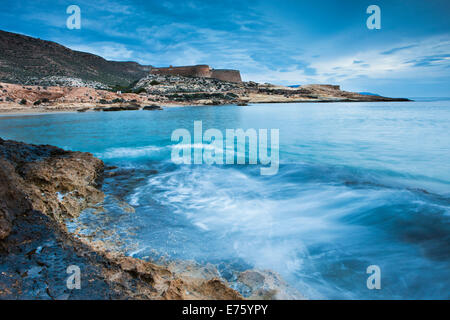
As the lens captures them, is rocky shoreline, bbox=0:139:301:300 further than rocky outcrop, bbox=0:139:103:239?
No

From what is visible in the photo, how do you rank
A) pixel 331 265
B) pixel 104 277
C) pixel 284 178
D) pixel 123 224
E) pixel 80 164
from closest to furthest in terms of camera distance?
pixel 104 277 → pixel 331 265 → pixel 123 224 → pixel 80 164 → pixel 284 178

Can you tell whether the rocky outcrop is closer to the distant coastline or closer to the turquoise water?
the turquoise water

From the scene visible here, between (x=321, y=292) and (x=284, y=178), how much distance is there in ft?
15.0

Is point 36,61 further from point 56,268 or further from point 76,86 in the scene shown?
point 56,268

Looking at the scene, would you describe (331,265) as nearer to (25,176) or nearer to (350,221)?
(350,221)

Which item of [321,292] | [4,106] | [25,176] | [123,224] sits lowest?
[321,292]

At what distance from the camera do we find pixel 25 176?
4.15 m

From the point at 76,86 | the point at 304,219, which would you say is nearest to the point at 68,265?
the point at 304,219

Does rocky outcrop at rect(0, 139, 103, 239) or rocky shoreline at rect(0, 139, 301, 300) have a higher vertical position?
rocky outcrop at rect(0, 139, 103, 239)

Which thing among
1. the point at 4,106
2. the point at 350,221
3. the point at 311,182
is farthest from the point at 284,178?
the point at 4,106

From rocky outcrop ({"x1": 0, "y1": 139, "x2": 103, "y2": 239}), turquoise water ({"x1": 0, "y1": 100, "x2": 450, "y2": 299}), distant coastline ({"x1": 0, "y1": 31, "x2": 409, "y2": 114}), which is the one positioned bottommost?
turquoise water ({"x1": 0, "y1": 100, "x2": 450, "y2": 299})

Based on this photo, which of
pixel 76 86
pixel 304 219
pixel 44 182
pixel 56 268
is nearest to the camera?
pixel 56 268

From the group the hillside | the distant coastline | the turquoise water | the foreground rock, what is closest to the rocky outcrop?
the foreground rock

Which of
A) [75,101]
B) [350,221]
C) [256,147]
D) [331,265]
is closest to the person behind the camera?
[331,265]
